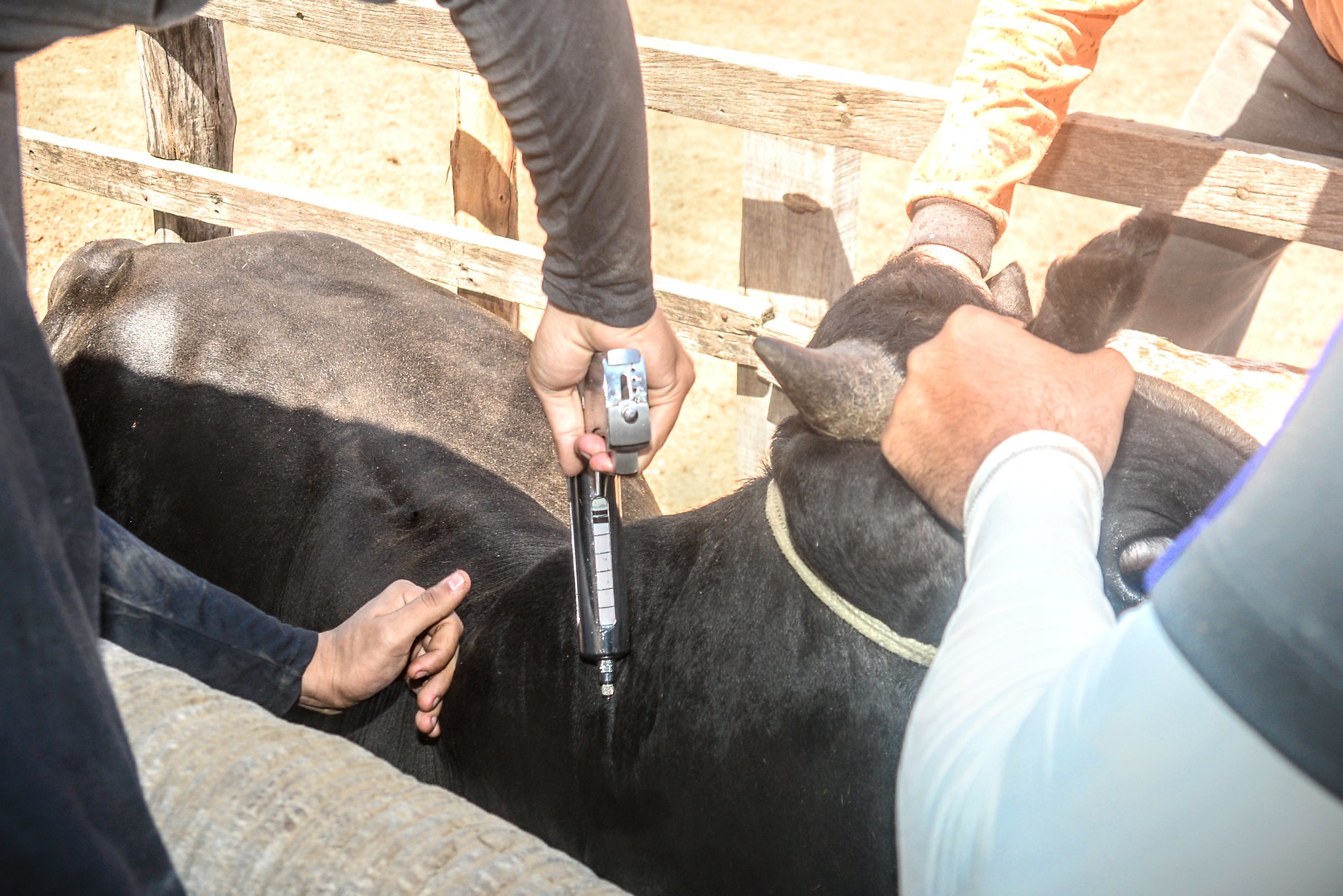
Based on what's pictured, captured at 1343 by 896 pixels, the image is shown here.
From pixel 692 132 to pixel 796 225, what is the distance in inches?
187

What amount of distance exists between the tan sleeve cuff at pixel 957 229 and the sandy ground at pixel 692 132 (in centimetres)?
261

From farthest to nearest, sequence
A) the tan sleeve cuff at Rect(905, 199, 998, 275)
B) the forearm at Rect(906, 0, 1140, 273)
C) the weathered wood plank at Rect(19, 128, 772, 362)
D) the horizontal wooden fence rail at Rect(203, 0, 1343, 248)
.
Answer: the weathered wood plank at Rect(19, 128, 772, 362)
the horizontal wooden fence rail at Rect(203, 0, 1343, 248)
the forearm at Rect(906, 0, 1140, 273)
the tan sleeve cuff at Rect(905, 199, 998, 275)

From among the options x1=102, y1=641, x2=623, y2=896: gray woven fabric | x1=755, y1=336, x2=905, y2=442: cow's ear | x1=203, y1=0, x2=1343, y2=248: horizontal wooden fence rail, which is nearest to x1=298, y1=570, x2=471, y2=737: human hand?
x1=755, y1=336, x2=905, y2=442: cow's ear

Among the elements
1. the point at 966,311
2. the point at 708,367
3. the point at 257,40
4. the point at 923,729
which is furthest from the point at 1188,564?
the point at 257,40

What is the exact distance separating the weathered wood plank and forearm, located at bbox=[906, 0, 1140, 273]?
1.01m

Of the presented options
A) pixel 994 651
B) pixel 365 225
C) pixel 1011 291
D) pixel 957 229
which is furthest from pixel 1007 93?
pixel 365 225

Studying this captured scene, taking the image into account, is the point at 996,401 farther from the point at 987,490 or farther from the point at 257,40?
the point at 257,40

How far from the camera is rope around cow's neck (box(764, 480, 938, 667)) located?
1492mm

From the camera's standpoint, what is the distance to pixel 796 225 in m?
3.36

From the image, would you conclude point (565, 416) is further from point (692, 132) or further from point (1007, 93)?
point (692, 132)

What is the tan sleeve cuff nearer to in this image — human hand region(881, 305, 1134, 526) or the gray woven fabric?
human hand region(881, 305, 1134, 526)

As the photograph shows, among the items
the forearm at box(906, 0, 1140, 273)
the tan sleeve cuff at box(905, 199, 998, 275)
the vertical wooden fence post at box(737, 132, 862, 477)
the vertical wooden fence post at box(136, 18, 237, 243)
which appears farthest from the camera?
the vertical wooden fence post at box(136, 18, 237, 243)

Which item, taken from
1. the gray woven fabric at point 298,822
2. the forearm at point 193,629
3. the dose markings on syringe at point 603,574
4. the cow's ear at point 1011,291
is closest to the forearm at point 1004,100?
the cow's ear at point 1011,291

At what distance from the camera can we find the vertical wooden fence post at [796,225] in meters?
3.18
